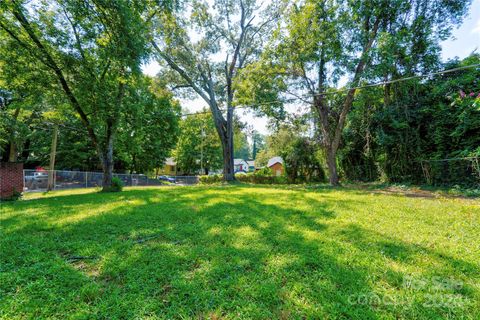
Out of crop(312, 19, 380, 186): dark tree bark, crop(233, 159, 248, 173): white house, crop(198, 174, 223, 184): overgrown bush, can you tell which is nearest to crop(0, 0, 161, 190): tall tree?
crop(312, 19, 380, 186): dark tree bark

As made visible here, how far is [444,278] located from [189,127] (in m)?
25.1

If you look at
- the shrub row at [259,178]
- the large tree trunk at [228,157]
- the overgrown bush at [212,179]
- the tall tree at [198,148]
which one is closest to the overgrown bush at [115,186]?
the large tree trunk at [228,157]

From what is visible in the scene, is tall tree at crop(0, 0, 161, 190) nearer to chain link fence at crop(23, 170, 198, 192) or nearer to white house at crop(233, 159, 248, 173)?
chain link fence at crop(23, 170, 198, 192)

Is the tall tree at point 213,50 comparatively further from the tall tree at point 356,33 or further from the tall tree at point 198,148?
the tall tree at point 198,148

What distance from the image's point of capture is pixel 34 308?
1.45m

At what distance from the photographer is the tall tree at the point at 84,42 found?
20.7 ft

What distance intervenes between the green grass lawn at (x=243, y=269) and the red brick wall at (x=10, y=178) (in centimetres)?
594

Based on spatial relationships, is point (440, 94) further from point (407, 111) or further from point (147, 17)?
point (147, 17)

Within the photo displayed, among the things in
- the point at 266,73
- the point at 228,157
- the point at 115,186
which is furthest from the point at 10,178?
the point at 266,73

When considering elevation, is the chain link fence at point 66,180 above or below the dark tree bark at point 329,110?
below

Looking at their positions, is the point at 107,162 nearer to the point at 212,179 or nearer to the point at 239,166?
the point at 212,179

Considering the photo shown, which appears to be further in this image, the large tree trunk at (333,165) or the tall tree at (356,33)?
the large tree trunk at (333,165)

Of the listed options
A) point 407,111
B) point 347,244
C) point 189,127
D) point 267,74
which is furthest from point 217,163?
point 347,244

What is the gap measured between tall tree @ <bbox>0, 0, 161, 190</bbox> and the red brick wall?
10.5 ft
